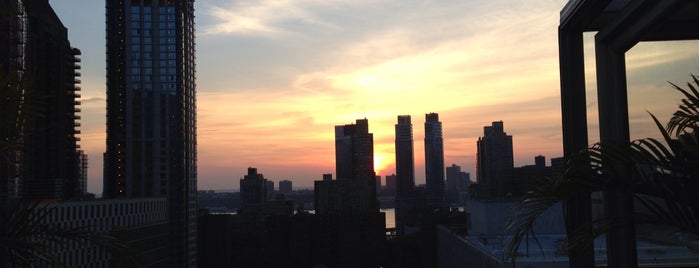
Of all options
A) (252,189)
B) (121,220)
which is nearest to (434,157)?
(252,189)

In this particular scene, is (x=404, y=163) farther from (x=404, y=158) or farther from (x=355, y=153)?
(x=355, y=153)

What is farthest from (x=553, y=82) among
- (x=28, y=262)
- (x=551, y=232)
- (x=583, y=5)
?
(x=551, y=232)

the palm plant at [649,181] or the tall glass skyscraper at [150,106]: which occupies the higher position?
the tall glass skyscraper at [150,106]

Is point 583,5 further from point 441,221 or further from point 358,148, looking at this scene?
point 358,148

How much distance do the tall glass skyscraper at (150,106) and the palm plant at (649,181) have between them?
61.6 m

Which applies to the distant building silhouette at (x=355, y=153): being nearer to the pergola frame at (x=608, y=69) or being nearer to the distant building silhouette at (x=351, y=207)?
the distant building silhouette at (x=351, y=207)

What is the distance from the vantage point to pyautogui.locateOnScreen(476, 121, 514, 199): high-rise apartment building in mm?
63178

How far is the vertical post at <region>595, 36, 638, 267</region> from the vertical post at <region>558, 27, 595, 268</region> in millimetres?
92

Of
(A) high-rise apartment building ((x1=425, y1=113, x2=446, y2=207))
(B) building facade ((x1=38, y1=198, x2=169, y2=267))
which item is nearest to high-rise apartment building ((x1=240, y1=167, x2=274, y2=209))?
(A) high-rise apartment building ((x1=425, y1=113, x2=446, y2=207))

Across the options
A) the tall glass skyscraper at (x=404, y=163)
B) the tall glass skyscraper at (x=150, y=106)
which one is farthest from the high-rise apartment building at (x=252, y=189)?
the tall glass skyscraper at (x=150, y=106)

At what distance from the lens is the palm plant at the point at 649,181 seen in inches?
58.2

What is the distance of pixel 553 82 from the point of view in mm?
3303

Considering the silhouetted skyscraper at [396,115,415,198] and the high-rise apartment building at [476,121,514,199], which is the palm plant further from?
the silhouetted skyscraper at [396,115,415,198]

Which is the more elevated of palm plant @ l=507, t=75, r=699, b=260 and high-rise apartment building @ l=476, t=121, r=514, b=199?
high-rise apartment building @ l=476, t=121, r=514, b=199
